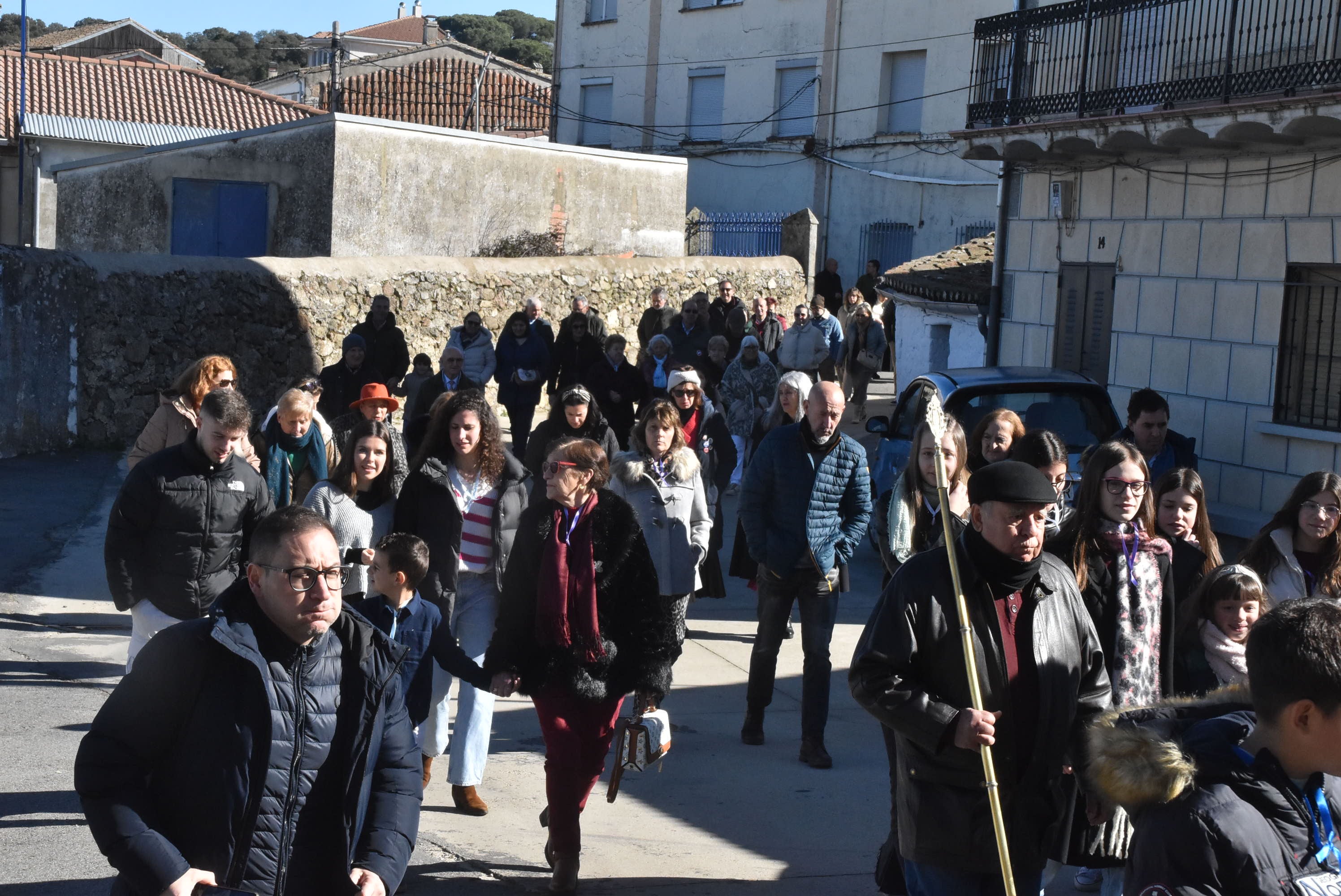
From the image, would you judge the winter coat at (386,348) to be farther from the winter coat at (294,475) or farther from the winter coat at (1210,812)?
the winter coat at (1210,812)

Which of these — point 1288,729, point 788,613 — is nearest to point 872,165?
point 788,613

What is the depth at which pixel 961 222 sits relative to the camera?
95.8 ft

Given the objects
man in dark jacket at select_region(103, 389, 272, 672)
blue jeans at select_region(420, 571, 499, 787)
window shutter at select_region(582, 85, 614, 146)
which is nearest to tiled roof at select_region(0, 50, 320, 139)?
Result: window shutter at select_region(582, 85, 614, 146)

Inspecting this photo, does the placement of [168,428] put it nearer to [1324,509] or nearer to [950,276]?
[1324,509]

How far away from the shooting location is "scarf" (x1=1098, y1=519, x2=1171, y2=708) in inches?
187

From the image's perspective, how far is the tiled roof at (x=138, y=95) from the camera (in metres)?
42.1

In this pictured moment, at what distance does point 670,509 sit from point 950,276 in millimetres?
14864

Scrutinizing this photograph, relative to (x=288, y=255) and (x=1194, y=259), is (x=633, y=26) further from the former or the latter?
(x=1194, y=259)

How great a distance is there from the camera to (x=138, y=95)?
43.9m

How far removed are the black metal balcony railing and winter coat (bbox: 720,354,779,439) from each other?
3.67 metres

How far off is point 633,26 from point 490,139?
13492 millimetres

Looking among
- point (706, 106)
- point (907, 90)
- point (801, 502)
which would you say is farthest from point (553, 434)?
point (706, 106)

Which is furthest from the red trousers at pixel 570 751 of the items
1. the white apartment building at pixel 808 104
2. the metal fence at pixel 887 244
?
the metal fence at pixel 887 244

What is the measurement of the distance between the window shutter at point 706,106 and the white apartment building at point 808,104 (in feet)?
0.12
